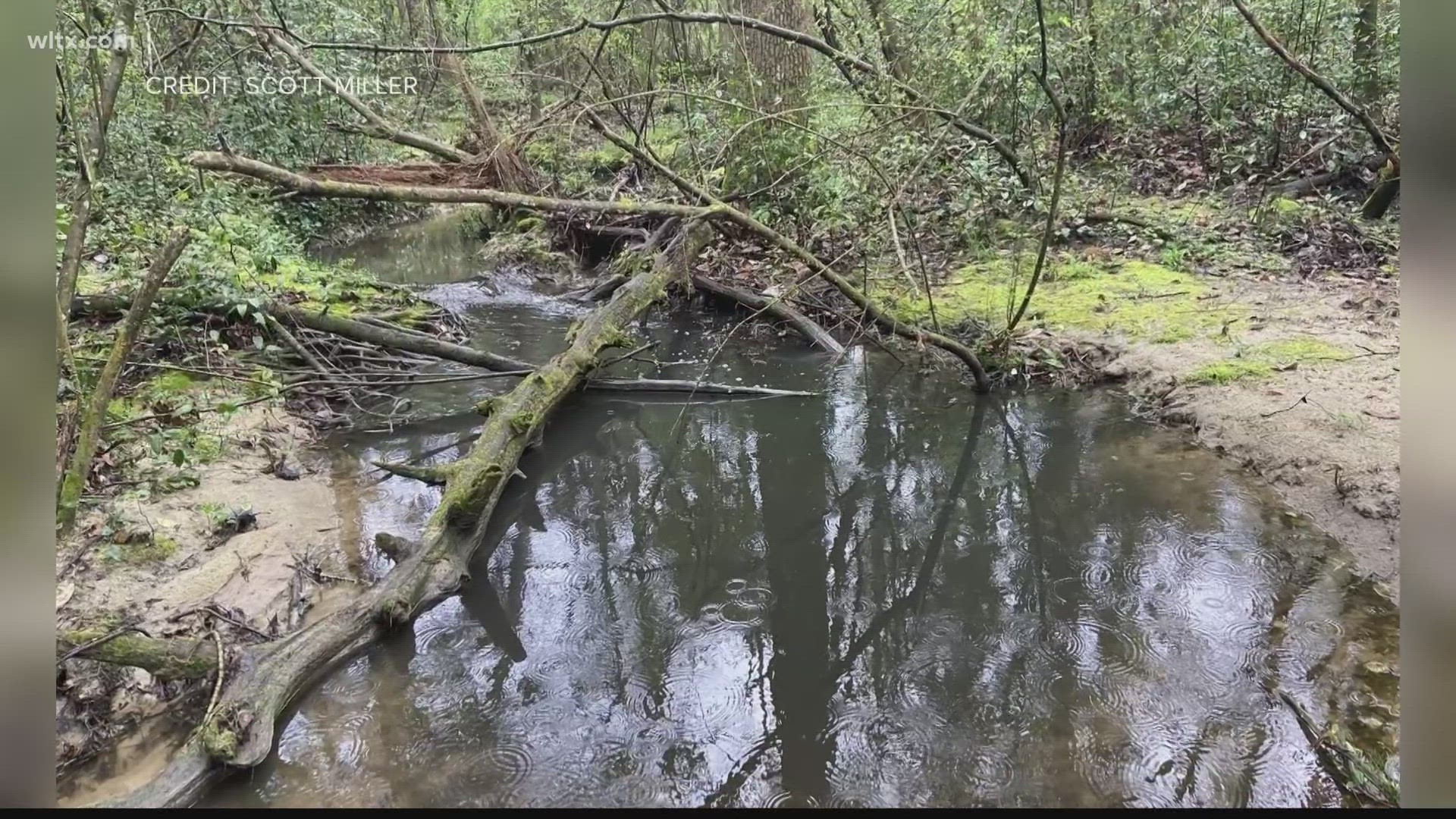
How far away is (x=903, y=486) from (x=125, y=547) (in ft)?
13.6

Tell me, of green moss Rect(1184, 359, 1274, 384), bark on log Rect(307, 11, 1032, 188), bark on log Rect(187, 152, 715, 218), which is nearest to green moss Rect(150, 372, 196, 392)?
bark on log Rect(187, 152, 715, 218)

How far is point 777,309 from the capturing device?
795 cm

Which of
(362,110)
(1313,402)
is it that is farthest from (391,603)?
(1313,402)

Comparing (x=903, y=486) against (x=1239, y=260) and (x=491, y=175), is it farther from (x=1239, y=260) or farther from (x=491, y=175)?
(x=491, y=175)

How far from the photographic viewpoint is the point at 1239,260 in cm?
761

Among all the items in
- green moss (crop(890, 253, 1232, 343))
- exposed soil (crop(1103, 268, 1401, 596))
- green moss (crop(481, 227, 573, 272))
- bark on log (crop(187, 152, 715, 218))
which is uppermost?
green moss (crop(481, 227, 573, 272))

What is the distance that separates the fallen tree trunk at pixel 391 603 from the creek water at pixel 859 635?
0.40 feet

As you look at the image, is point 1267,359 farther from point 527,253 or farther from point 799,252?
point 527,253

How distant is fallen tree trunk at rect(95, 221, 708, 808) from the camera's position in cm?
289

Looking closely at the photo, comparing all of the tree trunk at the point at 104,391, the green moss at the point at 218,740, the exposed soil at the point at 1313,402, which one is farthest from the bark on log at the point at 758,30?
the green moss at the point at 218,740

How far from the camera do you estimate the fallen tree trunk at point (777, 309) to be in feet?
24.9

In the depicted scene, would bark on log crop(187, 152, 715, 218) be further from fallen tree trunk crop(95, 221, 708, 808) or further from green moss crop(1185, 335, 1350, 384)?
green moss crop(1185, 335, 1350, 384)

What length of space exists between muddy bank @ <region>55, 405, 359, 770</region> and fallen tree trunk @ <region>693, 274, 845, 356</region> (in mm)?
3822

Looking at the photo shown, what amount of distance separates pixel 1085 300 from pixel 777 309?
2.73 m
